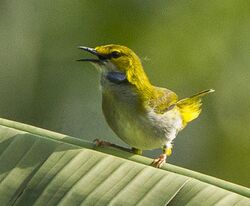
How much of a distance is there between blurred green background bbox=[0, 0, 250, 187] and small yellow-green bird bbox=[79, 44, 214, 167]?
1.74 m

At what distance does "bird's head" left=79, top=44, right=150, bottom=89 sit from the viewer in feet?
16.5

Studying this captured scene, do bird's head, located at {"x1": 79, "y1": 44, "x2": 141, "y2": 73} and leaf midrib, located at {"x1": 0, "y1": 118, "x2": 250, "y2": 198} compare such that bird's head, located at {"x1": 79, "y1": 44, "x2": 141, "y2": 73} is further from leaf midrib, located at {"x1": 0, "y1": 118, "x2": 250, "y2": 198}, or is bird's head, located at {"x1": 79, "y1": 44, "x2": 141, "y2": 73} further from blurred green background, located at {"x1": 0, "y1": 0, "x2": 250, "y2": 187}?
blurred green background, located at {"x1": 0, "y1": 0, "x2": 250, "y2": 187}

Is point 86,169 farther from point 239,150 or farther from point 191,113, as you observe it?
point 239,150

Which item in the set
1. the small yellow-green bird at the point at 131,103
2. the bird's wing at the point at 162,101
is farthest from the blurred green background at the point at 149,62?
the small yellow-green bird at the point at 131,103

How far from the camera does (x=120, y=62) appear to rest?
16.7ft

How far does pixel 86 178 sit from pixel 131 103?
5.74ft

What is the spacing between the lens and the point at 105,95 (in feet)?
17.1

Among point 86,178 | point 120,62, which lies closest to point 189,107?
point 120,62

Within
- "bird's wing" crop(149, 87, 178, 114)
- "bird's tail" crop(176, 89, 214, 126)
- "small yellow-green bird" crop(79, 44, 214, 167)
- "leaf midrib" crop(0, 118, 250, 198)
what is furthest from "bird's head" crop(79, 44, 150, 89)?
"leaf midrib" crop(0, 118, 250, 198)

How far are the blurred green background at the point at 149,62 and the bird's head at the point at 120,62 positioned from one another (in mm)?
1754

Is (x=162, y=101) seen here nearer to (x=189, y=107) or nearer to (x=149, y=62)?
(x=189, y=107)

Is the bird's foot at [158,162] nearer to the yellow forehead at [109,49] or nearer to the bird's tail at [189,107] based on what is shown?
the yellow forehead at [109,49]

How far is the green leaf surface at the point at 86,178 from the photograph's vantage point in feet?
10.5

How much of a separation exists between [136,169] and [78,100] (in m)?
4.68
